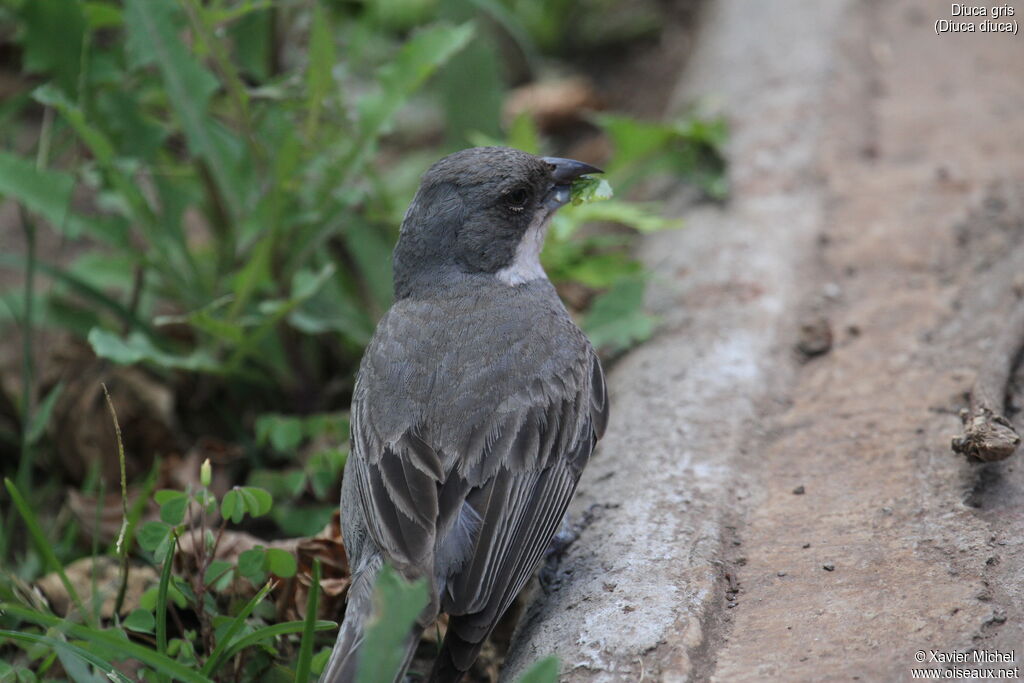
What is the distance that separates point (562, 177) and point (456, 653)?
1.96 metres

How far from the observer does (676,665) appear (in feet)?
8.79

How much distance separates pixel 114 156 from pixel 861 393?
3.15 m

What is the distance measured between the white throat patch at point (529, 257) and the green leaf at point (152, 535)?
149cm

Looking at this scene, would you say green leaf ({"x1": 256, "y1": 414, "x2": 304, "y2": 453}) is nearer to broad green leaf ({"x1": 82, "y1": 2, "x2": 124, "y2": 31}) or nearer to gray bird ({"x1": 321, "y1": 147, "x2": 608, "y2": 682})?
gray bird ({"x1": 321, "y1": 147, "x2": 608, "y2": 682})

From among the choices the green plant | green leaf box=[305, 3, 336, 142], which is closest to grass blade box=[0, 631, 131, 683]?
the green plant

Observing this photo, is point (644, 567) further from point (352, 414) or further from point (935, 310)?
Answer: point (935, 310)

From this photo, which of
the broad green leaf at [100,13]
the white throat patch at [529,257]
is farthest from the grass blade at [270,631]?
the broad green leaf at [100,13]

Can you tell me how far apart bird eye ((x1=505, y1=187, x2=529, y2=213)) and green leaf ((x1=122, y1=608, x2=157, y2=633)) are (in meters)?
1.90

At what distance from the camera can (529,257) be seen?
4.09 meters

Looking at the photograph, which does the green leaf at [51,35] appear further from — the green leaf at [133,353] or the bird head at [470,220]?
the bird head at [470,220]

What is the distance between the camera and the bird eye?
3.93m

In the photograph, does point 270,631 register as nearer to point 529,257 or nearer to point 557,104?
point 529,257

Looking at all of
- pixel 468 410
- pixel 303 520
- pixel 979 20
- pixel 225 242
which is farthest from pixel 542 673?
pixel 979 20

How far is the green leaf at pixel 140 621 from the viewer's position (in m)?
3.06
